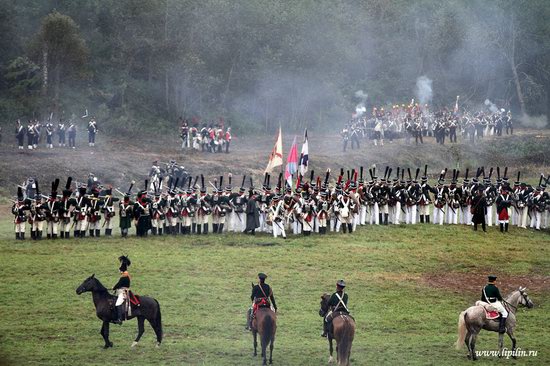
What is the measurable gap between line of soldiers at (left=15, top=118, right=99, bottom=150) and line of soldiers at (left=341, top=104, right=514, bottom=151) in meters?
16.6

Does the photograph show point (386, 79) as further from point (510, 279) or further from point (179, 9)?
point (510, 279)

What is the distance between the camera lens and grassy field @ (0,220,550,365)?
962 inches

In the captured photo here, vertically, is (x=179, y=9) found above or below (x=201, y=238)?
above

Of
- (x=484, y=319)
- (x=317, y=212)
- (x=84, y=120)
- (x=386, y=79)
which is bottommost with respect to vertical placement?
(x=484, y=319)

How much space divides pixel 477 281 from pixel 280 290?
25.3ft

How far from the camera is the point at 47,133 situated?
2218 inches

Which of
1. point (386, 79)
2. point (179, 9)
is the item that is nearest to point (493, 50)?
point (386, 79)

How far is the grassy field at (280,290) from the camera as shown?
2444 cm

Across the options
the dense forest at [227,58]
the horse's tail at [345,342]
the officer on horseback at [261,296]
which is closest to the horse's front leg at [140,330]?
the officer on horseback at [261,296]

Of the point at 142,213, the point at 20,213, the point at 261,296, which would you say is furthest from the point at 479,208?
the point at 261,296

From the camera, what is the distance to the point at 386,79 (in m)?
86.2

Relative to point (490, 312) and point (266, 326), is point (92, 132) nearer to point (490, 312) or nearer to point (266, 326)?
point (266, 326)

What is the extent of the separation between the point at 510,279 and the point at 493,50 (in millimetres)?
54122

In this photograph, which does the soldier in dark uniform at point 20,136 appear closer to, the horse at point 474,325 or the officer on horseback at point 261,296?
the officer on horseback at point 261,296
